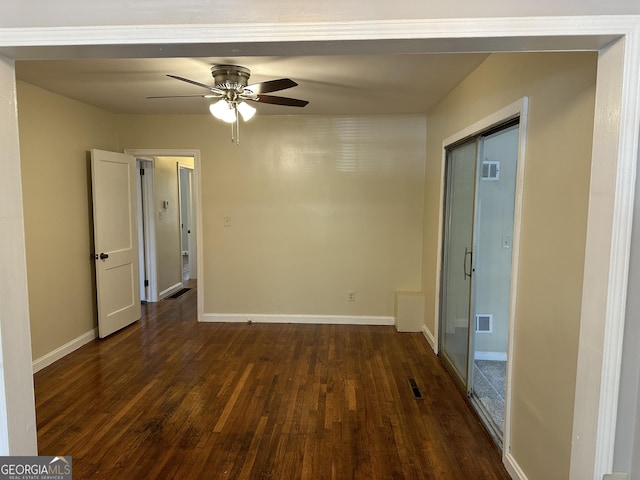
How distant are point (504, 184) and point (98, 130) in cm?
424

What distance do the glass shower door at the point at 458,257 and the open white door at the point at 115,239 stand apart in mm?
3586

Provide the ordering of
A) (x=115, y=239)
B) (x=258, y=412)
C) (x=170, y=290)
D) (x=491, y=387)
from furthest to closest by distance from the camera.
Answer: (x=170, y=290) < (x=115, y=239) < (x=491, y=387) < (x=258, y=412)

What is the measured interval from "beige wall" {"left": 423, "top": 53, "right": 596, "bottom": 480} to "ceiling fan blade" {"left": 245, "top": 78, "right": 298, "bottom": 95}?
133 cm

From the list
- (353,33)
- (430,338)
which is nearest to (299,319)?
(430,338)

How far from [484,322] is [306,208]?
2319mm

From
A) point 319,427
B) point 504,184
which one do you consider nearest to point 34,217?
point 319,427

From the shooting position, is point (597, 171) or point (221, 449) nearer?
point (597, 171)

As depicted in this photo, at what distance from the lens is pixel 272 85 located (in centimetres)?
253

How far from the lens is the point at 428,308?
13.9ft

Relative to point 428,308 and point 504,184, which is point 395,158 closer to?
point 504,184

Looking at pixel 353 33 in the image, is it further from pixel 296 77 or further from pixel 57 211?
pixel 57 211

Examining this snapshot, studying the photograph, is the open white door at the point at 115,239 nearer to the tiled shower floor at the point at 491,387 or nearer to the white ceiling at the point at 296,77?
the white ceiling at the point at 296,77

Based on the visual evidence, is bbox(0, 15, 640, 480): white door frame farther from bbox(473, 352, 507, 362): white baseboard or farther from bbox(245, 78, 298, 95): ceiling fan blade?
bbox(473, 352, 507, 362): white baseboard

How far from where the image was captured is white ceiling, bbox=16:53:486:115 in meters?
Result: 2.58
